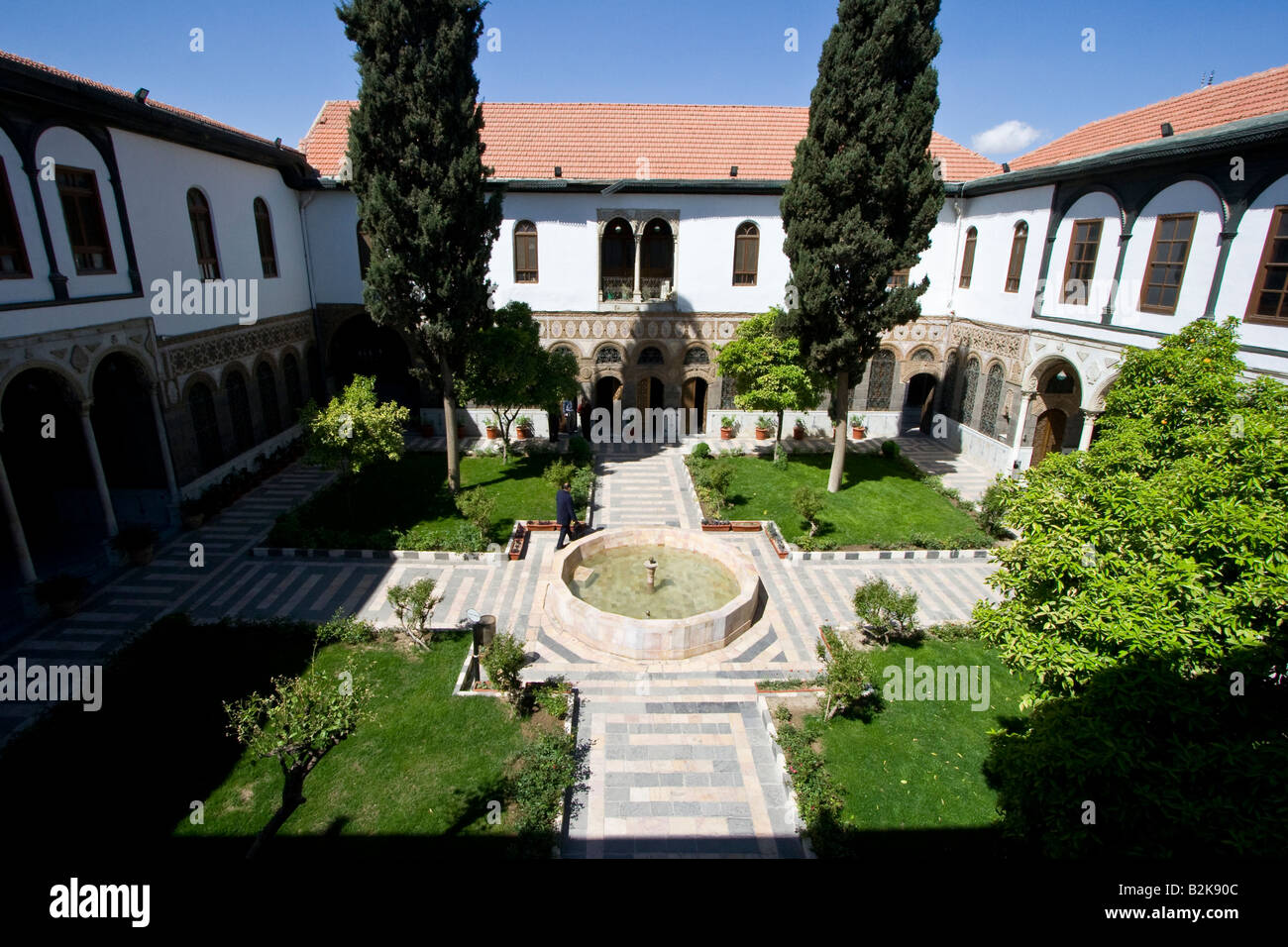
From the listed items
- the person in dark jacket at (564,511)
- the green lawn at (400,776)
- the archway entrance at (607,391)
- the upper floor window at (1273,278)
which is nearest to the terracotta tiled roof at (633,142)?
the archway entrance at (607,391)

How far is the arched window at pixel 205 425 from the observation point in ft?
54.5

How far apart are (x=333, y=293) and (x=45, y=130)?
10338mm

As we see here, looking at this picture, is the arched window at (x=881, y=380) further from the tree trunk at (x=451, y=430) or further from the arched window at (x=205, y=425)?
the arched window at (x=205, y=425)

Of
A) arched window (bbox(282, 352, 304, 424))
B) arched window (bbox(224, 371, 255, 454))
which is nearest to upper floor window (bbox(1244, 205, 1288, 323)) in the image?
arched window (bbox(224, 371, 255, 454))

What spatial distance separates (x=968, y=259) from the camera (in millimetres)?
22578

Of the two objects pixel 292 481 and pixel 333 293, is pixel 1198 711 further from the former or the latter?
pixel 333 293

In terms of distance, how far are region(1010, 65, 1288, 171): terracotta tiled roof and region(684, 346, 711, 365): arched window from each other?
1168cm

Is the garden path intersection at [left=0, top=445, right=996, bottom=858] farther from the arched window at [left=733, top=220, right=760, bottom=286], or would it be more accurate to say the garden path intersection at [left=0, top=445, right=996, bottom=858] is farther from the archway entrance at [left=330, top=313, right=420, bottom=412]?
the arched window at [left=733, top=220, right=760, bottom=286]

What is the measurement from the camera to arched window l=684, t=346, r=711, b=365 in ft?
76.5

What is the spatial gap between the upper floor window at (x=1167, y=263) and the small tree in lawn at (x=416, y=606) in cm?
1717

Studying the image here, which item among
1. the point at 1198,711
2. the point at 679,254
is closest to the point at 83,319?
the point at 679,254

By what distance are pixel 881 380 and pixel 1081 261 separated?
24.5 feet
